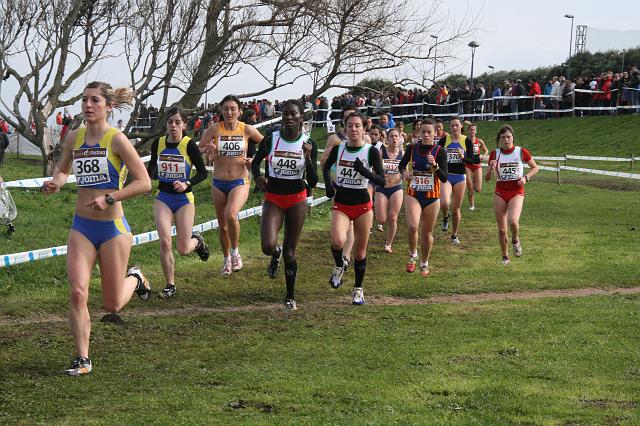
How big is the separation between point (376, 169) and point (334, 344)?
9.51 feet

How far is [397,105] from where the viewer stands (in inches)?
1703

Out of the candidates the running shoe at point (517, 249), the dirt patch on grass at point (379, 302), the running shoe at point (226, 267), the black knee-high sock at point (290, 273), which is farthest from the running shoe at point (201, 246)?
the running shoe at point (517, 249)

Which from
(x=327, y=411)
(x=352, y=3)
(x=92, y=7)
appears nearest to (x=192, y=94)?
(x=92, y=7)

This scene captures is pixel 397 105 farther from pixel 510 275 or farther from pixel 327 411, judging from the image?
pixel 327 411

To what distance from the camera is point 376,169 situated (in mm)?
11594

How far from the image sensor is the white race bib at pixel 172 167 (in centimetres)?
1166

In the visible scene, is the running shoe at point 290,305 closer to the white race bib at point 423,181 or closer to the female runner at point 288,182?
the female runner at point 288,182

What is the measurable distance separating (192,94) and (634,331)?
12.0 metres

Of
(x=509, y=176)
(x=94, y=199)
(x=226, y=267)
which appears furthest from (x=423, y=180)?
(x=94, y=199)

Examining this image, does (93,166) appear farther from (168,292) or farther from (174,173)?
(168,292)

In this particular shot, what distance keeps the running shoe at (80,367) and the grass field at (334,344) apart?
10 centimetres

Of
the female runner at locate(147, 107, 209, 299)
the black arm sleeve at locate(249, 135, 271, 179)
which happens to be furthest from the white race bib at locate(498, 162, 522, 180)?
the female runner at locate(147, 107, 209, 299)

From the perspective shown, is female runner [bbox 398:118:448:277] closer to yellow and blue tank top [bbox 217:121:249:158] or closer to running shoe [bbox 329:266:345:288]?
running shoe [bbox 329:266:345:288]

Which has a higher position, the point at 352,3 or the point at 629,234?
the point at 352,3
